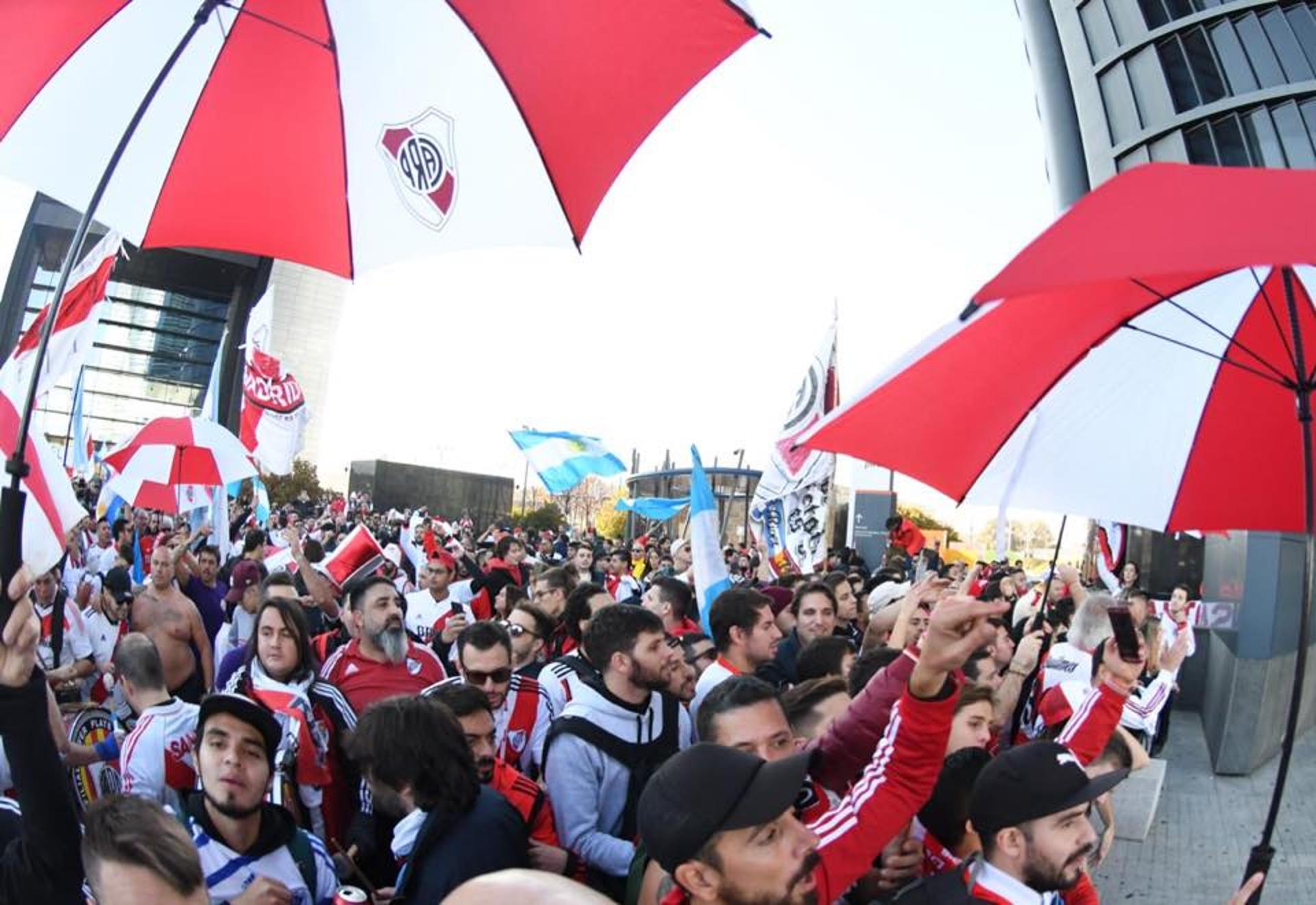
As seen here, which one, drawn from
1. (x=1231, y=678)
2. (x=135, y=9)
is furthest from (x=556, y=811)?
(x=1231, y=678)

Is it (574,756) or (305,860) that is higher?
(574,756)

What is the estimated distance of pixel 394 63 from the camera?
319 centimetres

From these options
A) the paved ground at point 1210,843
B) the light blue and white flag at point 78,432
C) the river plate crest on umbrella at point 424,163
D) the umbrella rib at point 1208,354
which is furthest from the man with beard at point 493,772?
the light blue and white flag at point 78,432

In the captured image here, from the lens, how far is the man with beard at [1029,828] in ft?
9.09

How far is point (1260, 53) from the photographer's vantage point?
34.4 metres

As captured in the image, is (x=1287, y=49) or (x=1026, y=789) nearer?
(x=1026, y=789)

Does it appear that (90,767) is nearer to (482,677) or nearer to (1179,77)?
(482,677)

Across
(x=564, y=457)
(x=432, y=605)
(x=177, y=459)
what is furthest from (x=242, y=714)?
(x=564, y=457)

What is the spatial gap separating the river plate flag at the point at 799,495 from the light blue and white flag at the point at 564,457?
4.96 m

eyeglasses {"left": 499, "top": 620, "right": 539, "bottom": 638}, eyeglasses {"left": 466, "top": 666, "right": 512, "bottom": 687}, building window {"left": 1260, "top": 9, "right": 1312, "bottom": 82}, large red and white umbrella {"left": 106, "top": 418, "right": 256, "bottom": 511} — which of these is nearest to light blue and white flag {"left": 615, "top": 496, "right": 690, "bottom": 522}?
large red and white umbrella {"left": 106, "top": 418, "right": 256, "bottom": 511}

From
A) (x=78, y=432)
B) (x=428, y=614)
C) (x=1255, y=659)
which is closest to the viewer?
(x=428, y=614)

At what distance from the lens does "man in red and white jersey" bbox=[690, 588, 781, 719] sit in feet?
16.4

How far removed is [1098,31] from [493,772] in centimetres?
4120

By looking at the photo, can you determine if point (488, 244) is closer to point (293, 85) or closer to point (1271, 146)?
point (293, 85)
